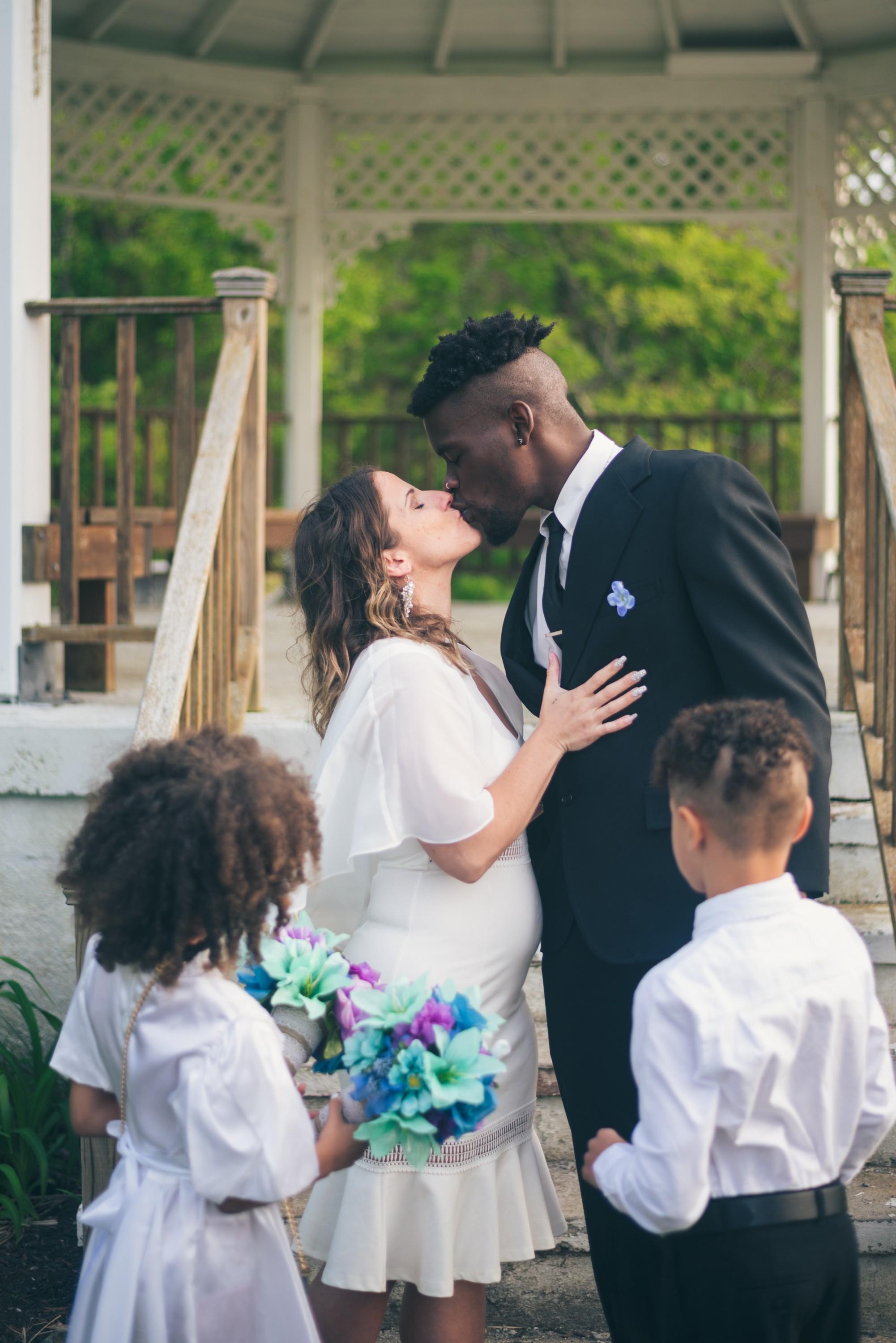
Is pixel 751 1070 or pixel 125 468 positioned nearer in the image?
pixel 751 1070

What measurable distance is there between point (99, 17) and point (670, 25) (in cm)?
328

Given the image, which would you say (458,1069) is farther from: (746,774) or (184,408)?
(184,408)

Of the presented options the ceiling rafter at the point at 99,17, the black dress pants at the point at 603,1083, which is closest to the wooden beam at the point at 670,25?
the ceiling rafter at the point at 99,17

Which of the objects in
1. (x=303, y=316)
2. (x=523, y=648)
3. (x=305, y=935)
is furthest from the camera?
A: (x=303, y=316)

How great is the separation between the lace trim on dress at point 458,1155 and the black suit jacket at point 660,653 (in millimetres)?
350

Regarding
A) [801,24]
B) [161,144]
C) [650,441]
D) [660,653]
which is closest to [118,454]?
[660,653]

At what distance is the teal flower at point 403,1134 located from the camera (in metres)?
1.78

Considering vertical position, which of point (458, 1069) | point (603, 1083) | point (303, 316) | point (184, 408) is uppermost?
point (303, 316)

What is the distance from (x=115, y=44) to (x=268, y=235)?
10.3 m

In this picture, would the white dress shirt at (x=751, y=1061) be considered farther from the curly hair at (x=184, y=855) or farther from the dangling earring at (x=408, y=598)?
the dangling earring at (x=408, y=598)

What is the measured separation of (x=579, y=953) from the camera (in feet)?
7.74

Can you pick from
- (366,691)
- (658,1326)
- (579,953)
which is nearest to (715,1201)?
(658,1326)

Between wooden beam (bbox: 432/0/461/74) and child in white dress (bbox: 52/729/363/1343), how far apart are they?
6990mm

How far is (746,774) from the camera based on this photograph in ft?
5.98
